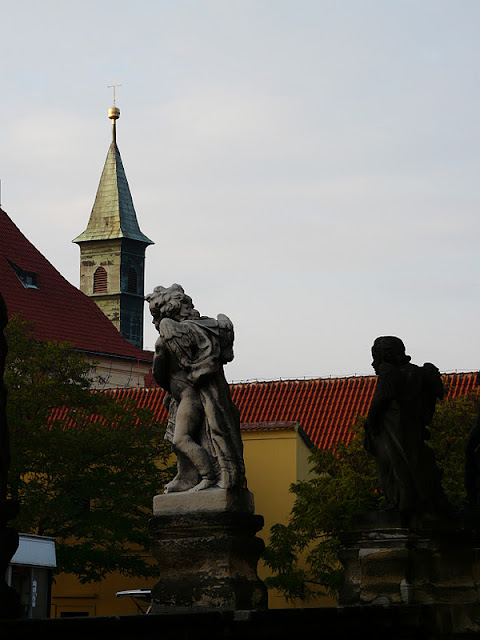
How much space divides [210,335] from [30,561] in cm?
1634

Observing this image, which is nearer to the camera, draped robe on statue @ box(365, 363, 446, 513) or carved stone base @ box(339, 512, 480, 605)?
carved stone base @ box(339, 512, 480, 605)

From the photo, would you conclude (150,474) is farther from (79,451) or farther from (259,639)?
(259,639)

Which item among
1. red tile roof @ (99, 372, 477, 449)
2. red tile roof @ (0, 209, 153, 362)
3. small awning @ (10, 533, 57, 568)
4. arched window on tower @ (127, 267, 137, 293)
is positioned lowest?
small awning @ (10, 533, 57, 568)

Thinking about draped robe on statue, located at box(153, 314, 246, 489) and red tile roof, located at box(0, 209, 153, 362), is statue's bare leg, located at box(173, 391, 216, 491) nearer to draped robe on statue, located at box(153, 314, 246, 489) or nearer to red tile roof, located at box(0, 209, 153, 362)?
draped robe on statue, located at box(153, 314, 246, 489)

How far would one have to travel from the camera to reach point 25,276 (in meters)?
63.8

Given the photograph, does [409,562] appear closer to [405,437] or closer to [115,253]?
[405,437]

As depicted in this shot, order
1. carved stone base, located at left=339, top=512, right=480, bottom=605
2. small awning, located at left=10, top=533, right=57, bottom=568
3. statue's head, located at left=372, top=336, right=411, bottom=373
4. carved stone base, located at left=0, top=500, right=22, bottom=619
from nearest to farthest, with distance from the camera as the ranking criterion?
carved stone base, located at left=0, top=500, right=22, bottom=619 < carved stone base, located at left=339, top=512, right=480, bottom=605 < statue's head, located at left=372, top=336, right=411, bottom=373 < small awning, located at left=10, top=533, right=57, bottom=568

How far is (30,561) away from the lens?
25578 millimetres

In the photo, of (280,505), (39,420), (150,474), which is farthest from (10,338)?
(280,505)

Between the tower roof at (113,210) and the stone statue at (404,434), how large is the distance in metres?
79.3

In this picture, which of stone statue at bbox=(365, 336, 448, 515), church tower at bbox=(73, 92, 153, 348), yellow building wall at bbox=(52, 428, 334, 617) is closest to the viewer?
stone statue at bbox=(365, 336, 448, 515)

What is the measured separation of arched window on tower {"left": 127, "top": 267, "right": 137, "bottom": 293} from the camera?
91.3 meters

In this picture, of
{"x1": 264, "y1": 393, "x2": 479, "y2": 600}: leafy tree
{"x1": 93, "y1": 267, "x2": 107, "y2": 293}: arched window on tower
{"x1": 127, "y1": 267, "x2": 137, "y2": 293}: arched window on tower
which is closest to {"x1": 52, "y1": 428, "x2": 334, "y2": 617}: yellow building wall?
{"x1": 264, "y1": 393, "x2": 479, "y2": 600}: leafy tree

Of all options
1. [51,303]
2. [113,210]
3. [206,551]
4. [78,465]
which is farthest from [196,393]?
[113,210]
